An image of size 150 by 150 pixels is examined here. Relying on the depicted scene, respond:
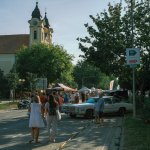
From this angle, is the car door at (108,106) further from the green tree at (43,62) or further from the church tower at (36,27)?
the church tower at (36,27)

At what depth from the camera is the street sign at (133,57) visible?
1600 centimetres

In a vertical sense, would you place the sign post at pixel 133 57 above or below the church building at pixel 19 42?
below

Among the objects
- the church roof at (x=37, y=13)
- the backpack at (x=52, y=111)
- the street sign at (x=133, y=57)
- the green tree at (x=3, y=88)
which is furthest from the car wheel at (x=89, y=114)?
the church roof at (x=37, y=13)

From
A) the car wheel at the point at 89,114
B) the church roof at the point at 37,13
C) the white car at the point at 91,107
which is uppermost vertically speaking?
the church roof at the point at 37,13

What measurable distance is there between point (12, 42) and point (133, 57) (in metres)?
61.5

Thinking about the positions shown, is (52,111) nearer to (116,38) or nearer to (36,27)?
(116,38)

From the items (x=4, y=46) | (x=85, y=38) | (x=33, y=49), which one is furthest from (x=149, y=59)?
(x=4, y=46)

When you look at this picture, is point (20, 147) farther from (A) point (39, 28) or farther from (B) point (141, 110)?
(A) point (39, 28)


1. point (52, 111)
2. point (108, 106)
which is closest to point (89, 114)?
point (108, 106)

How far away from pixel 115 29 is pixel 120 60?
2557 millimetres

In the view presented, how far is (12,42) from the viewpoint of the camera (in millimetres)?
73250

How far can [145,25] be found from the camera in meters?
20.3

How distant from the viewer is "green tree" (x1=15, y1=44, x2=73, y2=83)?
5305 cm

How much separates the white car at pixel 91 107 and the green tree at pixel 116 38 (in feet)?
9.66
